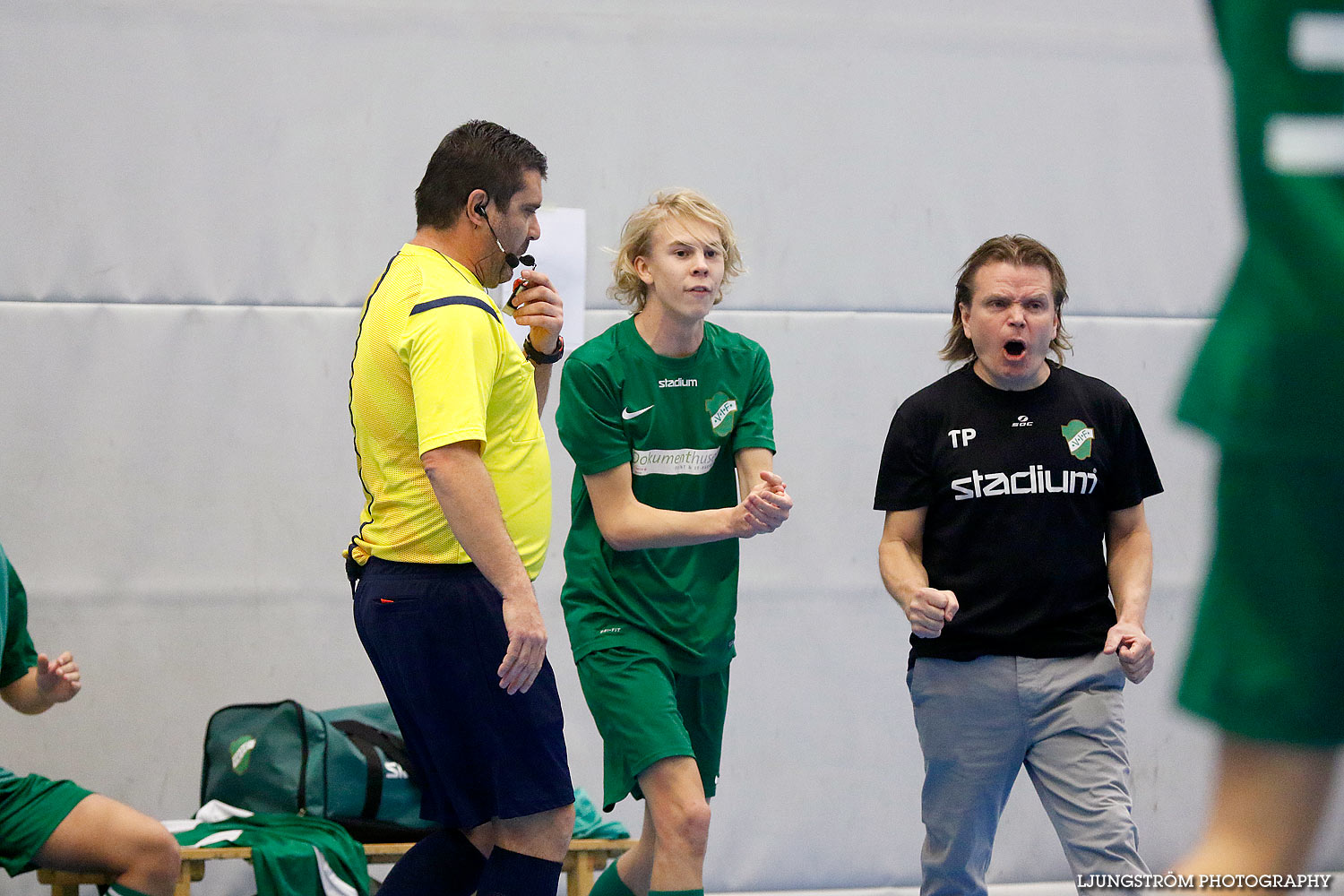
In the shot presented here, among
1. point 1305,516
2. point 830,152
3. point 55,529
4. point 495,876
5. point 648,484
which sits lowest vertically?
point 495,876

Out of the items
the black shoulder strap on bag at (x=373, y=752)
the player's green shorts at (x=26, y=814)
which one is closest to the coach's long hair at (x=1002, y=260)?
the black shoulder strap on bag at (x=373, y=752)

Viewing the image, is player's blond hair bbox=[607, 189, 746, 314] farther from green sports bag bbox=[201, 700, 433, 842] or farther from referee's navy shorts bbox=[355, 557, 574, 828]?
green sports bag bbox=[201, 700, 433, 842]

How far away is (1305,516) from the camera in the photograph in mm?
877

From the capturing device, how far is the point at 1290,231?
2.86 ft

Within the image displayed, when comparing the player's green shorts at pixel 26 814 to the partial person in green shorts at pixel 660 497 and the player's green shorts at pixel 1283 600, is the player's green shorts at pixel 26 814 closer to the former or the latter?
the partial person in green shorts at pixel 660 497

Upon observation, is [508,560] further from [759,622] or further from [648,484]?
[759,622]

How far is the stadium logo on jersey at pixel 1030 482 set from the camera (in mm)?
2918

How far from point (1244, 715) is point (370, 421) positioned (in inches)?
83.0

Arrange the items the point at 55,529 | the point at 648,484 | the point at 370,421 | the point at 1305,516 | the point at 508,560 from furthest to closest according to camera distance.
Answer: the point at 55,529
the point at 648,484
the point at 370,421
the point at 508,560
the point at 1305,516

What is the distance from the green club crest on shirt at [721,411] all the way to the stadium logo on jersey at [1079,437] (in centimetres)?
79

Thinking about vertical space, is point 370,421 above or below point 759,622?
above

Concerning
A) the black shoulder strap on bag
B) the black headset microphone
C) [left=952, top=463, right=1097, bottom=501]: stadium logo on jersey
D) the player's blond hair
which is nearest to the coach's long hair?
[left=952, top=463, right=1097, bottom=501]: stadium logo on jersey

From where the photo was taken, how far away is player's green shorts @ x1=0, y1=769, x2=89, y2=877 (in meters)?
2.88

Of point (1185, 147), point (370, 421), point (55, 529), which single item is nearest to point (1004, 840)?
point (1185, 147)
